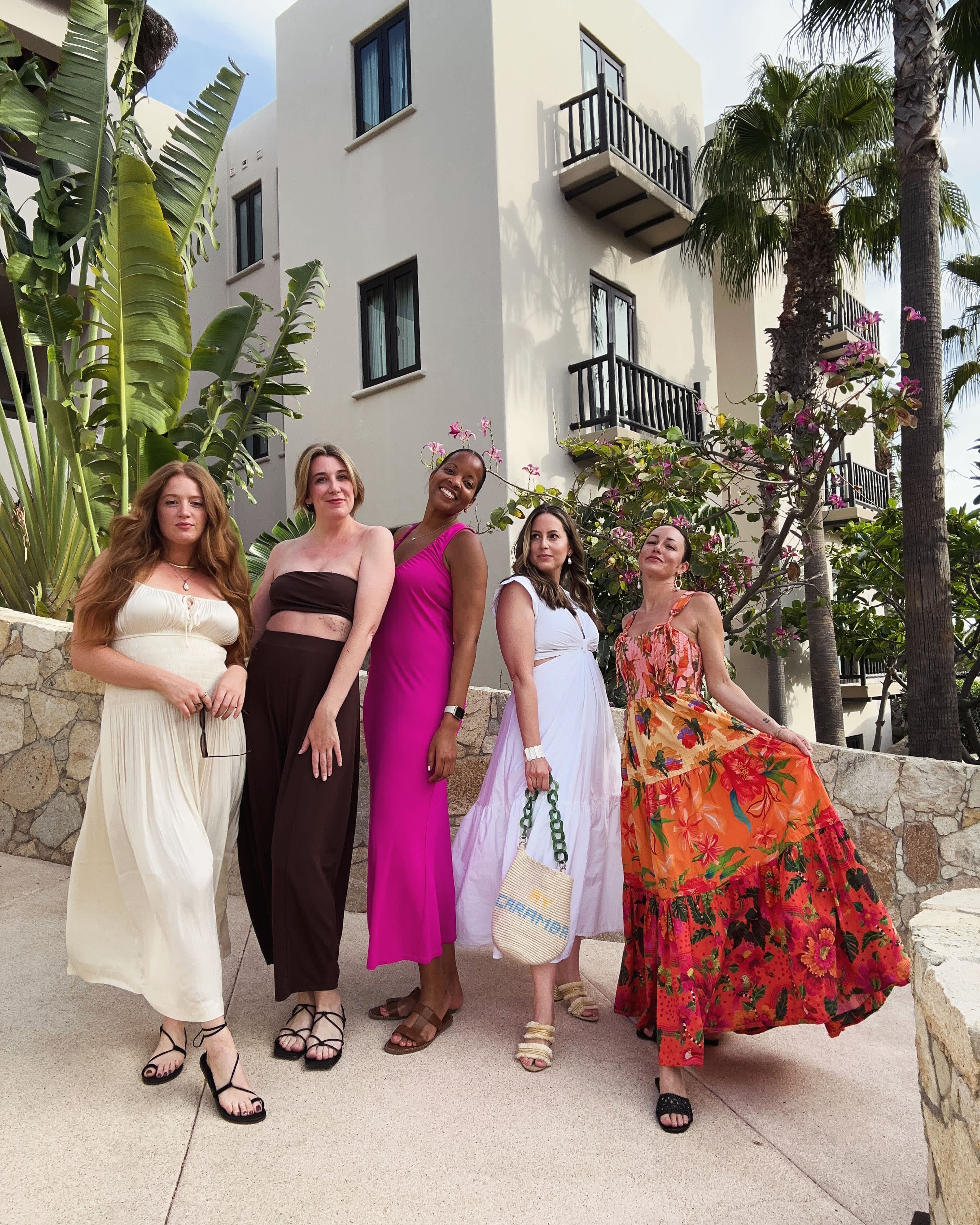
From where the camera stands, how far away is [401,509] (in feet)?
36.7

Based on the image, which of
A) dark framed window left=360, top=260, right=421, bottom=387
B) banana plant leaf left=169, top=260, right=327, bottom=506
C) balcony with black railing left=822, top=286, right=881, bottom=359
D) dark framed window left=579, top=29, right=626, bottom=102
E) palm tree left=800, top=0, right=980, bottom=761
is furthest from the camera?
balcony with black railing left=822, top=286, right=881, bottom=359

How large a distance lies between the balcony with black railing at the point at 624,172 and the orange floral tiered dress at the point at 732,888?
8.95 metres

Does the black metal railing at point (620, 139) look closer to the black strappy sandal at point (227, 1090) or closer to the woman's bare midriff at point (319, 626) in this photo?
the woman's bare midriff at point (319, 626)

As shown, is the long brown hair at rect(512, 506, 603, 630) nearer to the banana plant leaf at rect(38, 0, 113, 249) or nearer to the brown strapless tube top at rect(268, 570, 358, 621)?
the brown strapless tube top at rect(268, 570, 358, 621)

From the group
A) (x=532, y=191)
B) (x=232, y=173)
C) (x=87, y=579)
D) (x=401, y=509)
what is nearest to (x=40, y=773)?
(x=87, y=579)

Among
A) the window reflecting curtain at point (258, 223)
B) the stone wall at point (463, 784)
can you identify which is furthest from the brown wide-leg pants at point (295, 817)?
the window reflecting curtain at point (258, 223)

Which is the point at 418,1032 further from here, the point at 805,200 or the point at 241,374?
the point at 805,200

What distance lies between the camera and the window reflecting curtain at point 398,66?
37.3 feet

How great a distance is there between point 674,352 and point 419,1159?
38.7ft

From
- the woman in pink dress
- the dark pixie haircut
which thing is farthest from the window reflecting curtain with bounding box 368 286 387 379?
the woman in pink dress

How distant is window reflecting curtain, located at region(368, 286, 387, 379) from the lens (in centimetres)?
1156

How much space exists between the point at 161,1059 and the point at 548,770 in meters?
1.70

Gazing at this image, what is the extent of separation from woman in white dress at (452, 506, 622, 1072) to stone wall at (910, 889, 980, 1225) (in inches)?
59.1

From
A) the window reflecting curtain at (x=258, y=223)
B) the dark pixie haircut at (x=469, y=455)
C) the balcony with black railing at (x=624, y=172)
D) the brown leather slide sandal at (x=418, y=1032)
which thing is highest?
the window reflecting curtain at (x=258, y=223)
